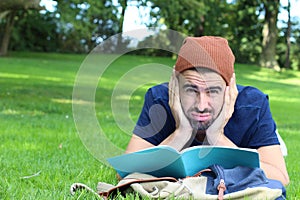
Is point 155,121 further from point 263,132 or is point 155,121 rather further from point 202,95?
point 263,132

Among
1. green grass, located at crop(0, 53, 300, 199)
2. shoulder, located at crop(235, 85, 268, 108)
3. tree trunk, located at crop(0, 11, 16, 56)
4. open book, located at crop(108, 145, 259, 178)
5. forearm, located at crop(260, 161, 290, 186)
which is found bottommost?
tree trunk, located at crop(0, 11, 16, 56)

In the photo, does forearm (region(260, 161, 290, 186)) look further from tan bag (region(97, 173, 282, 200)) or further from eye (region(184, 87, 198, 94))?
eye (region(184, 87, 198, 94))

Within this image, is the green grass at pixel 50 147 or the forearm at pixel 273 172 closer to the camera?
the forearm at pixel 273 172

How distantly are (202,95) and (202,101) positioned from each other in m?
0.04

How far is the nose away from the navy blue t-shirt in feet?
0.93

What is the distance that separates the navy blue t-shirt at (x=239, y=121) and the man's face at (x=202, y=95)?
21 cm

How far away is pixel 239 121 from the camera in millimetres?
3133

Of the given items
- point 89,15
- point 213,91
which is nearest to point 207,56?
point 213,91

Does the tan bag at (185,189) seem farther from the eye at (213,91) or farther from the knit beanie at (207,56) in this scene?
the knit beanie at (207,56)

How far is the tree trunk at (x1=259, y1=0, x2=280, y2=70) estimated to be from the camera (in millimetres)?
32312

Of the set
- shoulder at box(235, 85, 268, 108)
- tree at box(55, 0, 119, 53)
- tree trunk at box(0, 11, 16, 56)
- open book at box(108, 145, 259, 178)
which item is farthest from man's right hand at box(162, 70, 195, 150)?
tree trunk at box(0, 11, 16, 56)

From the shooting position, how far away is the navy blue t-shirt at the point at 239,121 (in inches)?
123

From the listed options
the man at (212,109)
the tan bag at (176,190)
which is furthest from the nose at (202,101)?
the tan bag at (176,190)

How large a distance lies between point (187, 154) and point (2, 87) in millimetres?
10301
